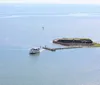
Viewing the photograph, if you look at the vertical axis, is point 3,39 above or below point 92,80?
above

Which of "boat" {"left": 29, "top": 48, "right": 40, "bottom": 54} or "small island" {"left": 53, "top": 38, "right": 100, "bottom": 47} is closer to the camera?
"boat" {"left": 29, "top": 48, "right": 40, "bottom": 54}

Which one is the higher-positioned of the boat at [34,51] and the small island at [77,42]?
the small island at [77,42]

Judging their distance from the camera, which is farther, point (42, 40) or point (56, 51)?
point (42, 40)

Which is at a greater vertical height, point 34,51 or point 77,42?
point 77,42

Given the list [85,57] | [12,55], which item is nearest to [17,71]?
[12,55]

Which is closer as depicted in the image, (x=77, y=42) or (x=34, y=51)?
(x=34, y=51)

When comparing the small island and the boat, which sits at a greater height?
the small island

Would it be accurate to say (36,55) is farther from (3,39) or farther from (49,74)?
(3,39)

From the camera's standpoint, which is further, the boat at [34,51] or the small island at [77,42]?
the small island at [77,42]

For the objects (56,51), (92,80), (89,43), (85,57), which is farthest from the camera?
(89,43)

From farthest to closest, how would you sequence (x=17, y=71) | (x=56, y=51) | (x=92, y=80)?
(x=56, y=51) < (x=17, y=71) < (x=92, y=80)
